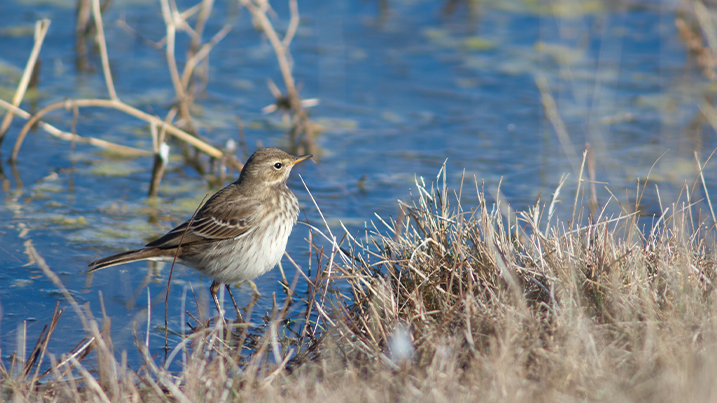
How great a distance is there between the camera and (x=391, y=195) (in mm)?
7934

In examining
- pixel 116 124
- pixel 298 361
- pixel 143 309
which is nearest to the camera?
pixel 298 361

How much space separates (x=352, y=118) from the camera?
9.85m

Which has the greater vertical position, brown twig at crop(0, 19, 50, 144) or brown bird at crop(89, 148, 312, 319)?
brown twig at crop(0, 19, 50, 144)

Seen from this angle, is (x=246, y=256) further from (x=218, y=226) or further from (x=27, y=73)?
(x=27, y=73)

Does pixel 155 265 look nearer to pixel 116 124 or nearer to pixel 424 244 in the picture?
pixel 424 244

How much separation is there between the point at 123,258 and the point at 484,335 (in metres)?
3.05

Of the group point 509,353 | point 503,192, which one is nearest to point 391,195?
point 503,192

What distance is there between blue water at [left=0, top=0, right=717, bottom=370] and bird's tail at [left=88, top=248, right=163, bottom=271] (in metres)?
0.27

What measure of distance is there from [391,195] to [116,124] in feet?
12.3

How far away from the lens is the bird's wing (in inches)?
237

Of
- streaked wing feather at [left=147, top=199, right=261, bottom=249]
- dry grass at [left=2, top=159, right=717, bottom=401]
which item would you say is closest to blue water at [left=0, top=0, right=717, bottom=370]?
streaked wing feather at [left=147, top=199, right=261, bottom=249]

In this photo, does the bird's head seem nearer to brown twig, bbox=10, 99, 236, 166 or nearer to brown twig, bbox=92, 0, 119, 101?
brown twig, bbox=10, 99, 236, 166

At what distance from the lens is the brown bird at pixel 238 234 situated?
591 centimetres

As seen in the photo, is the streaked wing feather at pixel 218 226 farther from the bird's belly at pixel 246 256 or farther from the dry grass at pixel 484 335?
the dry grass at pixel 484 335
